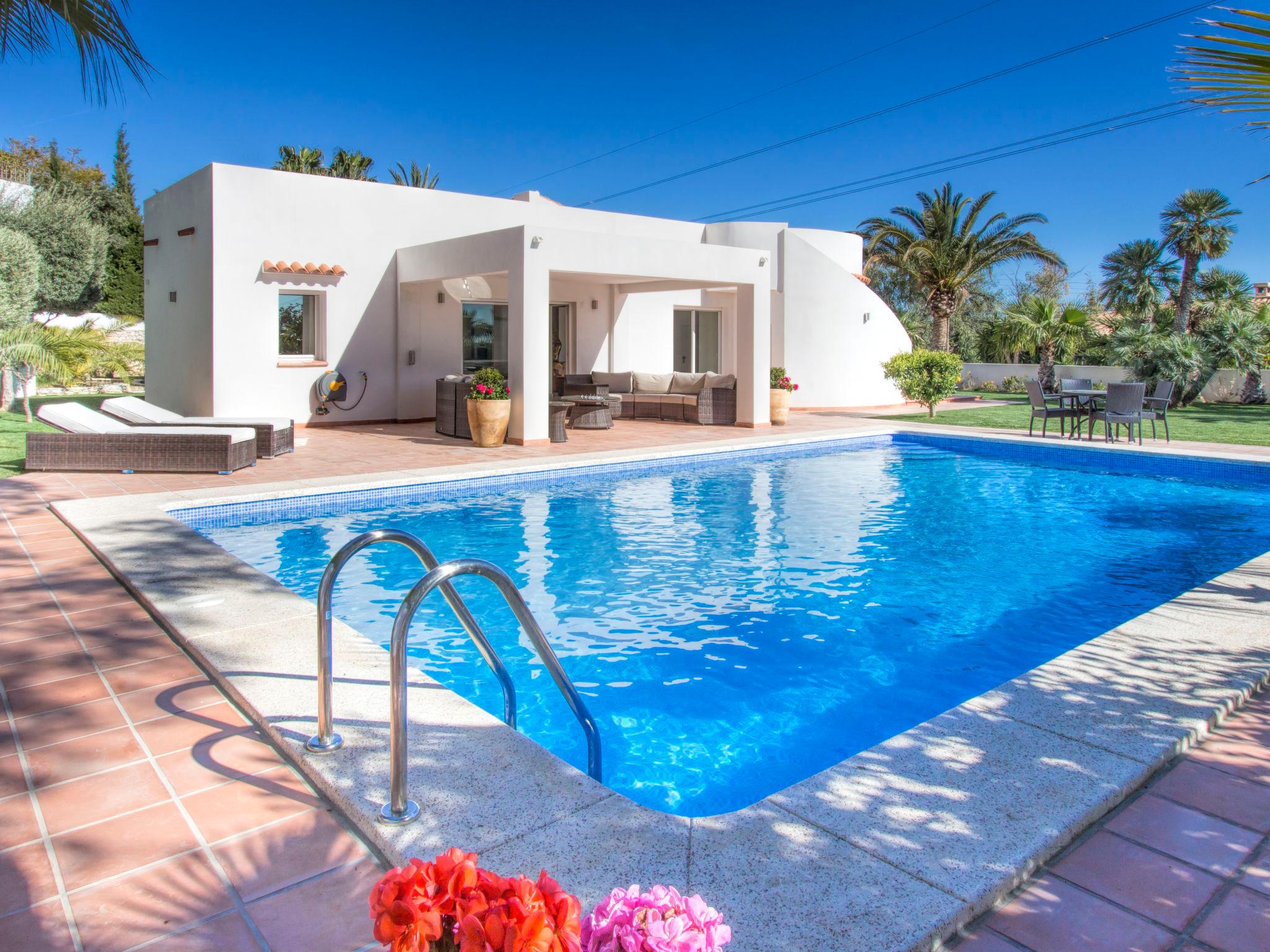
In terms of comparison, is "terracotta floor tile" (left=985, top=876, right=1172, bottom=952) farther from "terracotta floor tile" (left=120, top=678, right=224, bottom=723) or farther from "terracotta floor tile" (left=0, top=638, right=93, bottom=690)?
"terracotta floor tile" (left=0, top=638, right=93, bottom=690)

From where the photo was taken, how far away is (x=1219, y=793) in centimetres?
304

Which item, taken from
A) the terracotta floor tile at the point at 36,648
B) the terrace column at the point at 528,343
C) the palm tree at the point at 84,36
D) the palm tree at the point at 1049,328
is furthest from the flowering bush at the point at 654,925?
the palm tree at the point at 1049,328

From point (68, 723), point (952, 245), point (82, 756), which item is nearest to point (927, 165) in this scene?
point (952, 245)

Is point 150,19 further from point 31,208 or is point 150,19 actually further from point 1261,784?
point 1261,784

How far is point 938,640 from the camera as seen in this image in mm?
5738

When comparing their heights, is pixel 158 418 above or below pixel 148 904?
above

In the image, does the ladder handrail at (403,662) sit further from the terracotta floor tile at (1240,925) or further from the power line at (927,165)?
the power line at (927,165)

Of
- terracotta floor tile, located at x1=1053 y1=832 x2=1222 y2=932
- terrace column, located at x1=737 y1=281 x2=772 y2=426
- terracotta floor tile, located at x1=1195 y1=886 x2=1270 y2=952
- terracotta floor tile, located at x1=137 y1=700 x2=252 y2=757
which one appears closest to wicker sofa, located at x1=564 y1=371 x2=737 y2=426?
terrace column, located at x1=737 y1=281 x2=772 y2=426

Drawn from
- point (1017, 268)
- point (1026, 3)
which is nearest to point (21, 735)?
point (1026, 3)

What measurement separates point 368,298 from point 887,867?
15671 mm

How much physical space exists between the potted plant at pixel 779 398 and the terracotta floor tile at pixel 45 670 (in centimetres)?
1433

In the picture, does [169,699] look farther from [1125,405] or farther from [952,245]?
[952,245]

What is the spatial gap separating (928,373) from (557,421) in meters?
9.62

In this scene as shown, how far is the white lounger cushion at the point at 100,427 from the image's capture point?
10555 mm
